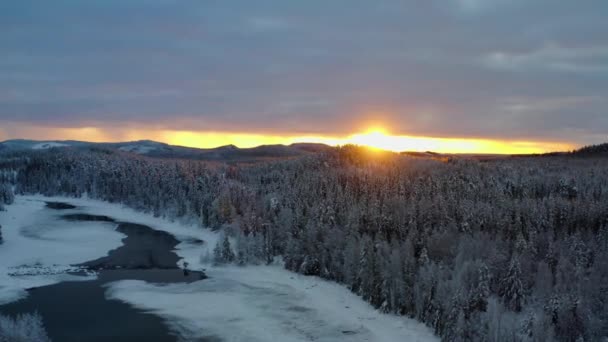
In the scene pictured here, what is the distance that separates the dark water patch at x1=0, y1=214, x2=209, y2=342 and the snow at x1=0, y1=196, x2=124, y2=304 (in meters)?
2.98

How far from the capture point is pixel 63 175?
19162 cm

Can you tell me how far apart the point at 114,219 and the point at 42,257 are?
54.0 meters

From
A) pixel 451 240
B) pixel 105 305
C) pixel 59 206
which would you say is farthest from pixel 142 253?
pixel 59 206

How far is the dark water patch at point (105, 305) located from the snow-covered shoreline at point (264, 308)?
6.48 ft

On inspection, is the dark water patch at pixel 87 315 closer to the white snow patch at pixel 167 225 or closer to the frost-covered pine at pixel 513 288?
the white snow patch at pixel 167 225

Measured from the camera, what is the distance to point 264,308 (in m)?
51.2

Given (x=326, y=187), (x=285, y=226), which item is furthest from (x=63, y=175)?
(x=285, y=226)

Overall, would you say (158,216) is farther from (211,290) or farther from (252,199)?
(211,290)

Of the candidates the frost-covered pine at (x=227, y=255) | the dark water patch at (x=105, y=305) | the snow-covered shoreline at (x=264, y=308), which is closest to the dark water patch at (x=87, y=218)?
the dark water patch at (x=105, y=305)

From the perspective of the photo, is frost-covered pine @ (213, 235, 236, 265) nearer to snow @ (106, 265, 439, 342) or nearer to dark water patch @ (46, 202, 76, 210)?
snow @ (106, 265, 439, 342)

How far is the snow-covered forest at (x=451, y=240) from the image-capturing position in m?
37.8

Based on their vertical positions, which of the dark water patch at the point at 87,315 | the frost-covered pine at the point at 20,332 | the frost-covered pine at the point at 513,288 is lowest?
the dark water patch at the point at 87,315

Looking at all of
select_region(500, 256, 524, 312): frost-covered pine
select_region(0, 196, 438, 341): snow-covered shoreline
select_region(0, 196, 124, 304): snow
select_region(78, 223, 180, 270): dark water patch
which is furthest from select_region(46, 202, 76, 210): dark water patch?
select_region(500, 256, 524, 312): frost-covered pine

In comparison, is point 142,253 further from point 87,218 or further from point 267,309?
point 87,218
